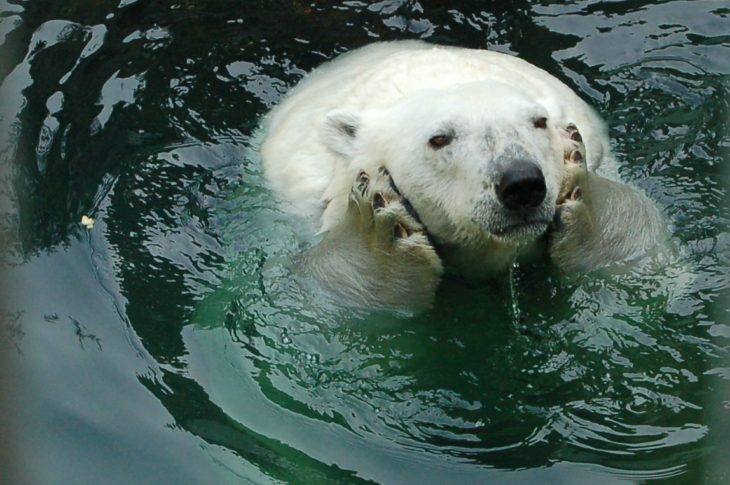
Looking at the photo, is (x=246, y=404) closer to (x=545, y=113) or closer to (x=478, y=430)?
(x=478, y=430)

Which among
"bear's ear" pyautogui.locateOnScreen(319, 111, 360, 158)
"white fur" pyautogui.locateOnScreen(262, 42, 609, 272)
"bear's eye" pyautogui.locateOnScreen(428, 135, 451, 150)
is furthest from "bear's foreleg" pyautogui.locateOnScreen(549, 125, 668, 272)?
"bear's ear" pyautogui.locateOnScreen(319, 111, 360, 158)

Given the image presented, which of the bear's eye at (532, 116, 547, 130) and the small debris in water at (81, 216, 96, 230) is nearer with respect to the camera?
the bear's eye at (532, 116, 547, 130)

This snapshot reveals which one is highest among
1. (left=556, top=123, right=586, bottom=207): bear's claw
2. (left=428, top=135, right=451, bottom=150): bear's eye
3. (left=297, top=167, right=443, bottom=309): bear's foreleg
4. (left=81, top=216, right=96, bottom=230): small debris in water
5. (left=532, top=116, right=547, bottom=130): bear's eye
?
(left=532, top=116, right=547, bottom=130): bear's eye

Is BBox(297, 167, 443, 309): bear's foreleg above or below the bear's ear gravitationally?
below

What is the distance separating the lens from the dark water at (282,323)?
4461 millimetres

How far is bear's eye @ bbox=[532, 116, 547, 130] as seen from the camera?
469 centimetres

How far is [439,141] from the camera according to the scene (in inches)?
185

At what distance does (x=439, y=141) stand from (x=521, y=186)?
1.81 ft

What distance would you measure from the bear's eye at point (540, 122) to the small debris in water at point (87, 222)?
2.51 meters

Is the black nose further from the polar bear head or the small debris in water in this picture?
the small debris in water

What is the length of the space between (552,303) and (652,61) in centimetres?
252

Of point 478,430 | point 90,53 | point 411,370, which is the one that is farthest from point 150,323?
point 90,53

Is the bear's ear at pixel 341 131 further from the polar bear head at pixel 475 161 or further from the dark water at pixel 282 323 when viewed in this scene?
the dark water at pixel 282 323

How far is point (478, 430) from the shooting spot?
458 cm
